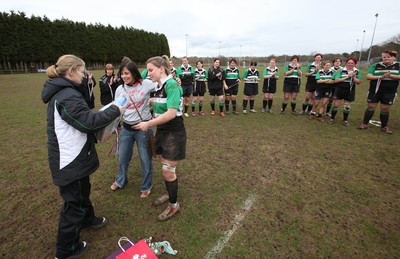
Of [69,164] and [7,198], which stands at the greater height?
[69,164]

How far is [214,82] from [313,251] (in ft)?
23.2

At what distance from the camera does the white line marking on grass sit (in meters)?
2.53

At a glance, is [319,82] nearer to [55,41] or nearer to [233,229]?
[233,229]

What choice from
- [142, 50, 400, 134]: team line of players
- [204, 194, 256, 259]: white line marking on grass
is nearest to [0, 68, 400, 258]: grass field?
[204, 194, 256, 259]: white line marking on grass

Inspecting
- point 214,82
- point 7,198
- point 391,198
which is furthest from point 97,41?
point 391,198

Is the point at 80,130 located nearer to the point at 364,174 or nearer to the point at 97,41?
the point at 364,174

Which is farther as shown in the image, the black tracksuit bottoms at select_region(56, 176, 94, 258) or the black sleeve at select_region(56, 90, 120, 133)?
the black tracksuit bottoms at select_region(56, 176, 94, 258)

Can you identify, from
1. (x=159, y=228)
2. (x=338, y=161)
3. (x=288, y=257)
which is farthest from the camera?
(x=338, y=161)

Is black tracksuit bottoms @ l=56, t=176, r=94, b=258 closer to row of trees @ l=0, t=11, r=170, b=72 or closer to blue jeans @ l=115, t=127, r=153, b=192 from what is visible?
blue jeans @ l=115, t=127, r=153, b=192

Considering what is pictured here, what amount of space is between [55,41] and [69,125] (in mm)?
39694

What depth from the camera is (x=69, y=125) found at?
85.0 inches

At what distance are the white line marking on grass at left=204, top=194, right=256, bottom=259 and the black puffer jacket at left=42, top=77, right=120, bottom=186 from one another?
5.54ft

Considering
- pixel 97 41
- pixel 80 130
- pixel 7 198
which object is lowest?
pixel 7 198

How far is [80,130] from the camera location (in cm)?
210
